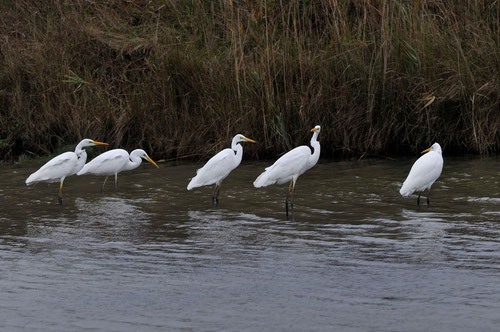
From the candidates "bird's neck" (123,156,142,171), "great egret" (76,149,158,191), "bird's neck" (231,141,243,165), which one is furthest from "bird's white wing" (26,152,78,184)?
"bird's neck" (231,141,243,165)

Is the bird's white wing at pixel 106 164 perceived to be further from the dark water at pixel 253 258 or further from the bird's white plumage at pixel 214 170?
the bird's white plumage at pixel 214 170

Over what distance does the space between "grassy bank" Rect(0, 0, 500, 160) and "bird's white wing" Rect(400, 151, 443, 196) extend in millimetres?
2385

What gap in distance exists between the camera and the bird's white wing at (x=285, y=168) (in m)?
8.91

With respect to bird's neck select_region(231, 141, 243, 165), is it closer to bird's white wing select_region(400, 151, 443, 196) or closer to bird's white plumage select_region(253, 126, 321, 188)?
bird's white plumage select_region(253, 126, 321, 188)

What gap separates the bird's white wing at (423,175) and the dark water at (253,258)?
0.68 ft

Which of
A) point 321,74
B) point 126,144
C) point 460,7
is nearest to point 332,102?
point 321,74

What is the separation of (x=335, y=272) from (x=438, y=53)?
659 cm

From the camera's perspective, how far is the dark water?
4.92 metres

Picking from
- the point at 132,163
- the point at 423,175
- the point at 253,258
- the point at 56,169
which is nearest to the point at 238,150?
the point at 132,163

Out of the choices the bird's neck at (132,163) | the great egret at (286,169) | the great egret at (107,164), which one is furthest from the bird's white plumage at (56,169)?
the great egret at (286,169)

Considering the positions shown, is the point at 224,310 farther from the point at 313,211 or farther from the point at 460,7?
the point at 460,7

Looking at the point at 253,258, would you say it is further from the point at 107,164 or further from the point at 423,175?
the point at 107,164

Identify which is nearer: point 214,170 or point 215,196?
point 215,196

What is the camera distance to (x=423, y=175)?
8.88 m
